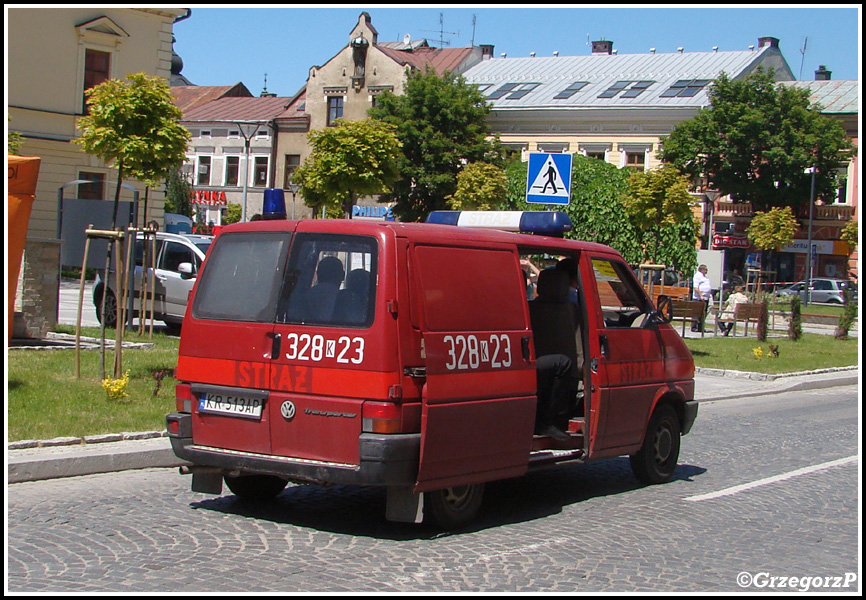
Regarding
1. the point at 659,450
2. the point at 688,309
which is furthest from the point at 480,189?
the point at 659,450

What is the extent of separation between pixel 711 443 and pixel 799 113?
163ft

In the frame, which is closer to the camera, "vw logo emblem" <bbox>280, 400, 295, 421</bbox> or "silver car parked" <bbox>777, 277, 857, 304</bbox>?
"vw logo emblem" <bbox>280, 400, 295, 421</bbox>

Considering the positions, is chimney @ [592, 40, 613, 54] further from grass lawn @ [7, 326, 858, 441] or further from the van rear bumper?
the van rear bumper

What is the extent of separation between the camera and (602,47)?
224 feet

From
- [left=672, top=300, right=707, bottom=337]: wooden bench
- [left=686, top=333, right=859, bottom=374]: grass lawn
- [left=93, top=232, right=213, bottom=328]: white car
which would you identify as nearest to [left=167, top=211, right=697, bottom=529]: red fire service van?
[left=93, top=232, right=213, bottom=328]: white car

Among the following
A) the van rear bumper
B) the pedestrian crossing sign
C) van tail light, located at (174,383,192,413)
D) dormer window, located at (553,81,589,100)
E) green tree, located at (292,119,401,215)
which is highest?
dormer window, located at (553,81,589,100)

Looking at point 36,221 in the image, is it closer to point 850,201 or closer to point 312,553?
point 312,553

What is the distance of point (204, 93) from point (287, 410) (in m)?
74.3

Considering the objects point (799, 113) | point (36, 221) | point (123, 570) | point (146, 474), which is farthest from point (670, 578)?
point (799, 113)

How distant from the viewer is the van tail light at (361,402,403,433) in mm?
6191

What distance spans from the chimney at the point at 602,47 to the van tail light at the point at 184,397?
64393mm

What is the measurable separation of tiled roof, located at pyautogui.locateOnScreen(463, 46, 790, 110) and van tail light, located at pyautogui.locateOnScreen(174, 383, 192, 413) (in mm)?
52718

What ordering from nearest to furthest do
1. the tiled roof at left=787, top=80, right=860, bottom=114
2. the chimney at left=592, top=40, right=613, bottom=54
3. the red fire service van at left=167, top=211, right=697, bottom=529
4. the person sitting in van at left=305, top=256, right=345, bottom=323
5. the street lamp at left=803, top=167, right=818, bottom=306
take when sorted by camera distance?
the red fire service van at left=167, top=211, right=697, bottom=529
the person sitting in van at left=305, top=256, right=345, bottom=323
the street lamp at left=803, top=167, right=818, bottom=306
the tiled roof at left=787, top=80, right=860, bottom=114
the chimney at left=592, top=40, right=613, bottom=54

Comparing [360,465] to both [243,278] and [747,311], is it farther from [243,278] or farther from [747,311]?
[747,311]
